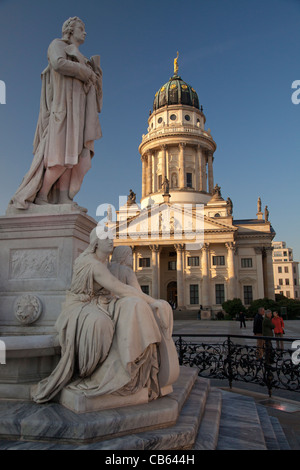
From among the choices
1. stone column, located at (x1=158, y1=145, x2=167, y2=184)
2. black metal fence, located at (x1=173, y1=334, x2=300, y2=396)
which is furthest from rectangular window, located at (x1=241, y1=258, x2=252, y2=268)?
black metal fence, located at (x1=173, y1=334, x2=300, y2=396)

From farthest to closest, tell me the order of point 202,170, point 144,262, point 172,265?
point 202,170, point 172,265, point 144,262

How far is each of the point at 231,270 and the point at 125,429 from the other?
49.4 m

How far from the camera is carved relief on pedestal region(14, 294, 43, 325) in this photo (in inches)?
147

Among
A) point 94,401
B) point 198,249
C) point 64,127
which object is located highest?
point 198,249

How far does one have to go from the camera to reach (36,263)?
4.03 meters

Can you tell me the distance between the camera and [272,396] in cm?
637

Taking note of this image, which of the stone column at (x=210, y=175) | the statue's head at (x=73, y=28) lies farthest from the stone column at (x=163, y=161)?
the statue's head at (x=73, y=28)

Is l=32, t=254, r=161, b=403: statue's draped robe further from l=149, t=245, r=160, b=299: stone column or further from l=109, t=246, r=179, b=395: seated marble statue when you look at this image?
l=149, t=245, r=160, b=299: stone column

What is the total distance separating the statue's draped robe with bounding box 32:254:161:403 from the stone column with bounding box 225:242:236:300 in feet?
159

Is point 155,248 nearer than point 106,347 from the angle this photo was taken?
No

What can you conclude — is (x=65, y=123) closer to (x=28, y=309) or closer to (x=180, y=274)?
(x=28, y=309)

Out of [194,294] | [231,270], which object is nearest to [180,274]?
[194,294]

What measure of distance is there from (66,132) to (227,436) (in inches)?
149

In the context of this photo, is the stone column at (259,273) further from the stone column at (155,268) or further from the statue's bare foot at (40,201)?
the statue's bare foot at (40,201)
